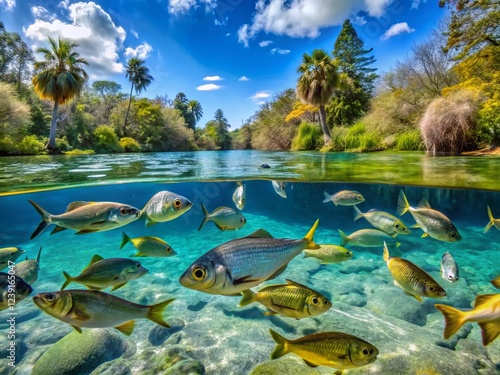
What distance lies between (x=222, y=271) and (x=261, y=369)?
2.15m

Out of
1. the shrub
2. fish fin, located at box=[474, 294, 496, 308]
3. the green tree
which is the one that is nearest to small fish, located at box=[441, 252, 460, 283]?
fish fin, located at box=[474, 294, 496, 308]

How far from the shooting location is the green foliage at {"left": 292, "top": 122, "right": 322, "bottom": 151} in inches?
1184

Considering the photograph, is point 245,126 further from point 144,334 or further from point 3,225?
point 144,334

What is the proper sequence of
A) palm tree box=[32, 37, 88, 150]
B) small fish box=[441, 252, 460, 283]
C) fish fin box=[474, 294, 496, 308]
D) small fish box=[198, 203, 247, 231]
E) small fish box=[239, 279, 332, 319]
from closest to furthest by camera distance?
fish fin box=[474, 294, 496, 308], small fish box=[239, 279, 332, 319], small fish box=[441, 252, 460, 283], small fish box=[198, 203, 247, 231], palm tree box=[32, 37, 88, 150]

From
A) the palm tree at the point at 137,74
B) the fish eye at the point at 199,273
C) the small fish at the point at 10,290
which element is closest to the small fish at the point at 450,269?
the fish eye at the point at 199,273

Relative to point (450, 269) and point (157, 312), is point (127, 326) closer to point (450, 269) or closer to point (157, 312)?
point (157, 312)

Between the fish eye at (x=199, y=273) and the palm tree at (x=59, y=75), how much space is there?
1084 inches

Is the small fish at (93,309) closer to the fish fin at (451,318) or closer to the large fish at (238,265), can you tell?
the large fish at (238,265)

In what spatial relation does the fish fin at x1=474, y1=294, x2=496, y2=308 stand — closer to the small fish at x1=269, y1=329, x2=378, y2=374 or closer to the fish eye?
the small fish at x1=269, y1=329, x2=378, y2=374

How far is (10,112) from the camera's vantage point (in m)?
19.4

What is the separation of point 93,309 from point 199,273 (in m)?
0.95

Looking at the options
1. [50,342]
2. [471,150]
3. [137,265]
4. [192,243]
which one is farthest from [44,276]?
[471,150]

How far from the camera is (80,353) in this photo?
3.69 metres

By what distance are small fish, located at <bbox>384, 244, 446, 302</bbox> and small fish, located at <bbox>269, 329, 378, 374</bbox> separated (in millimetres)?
960
